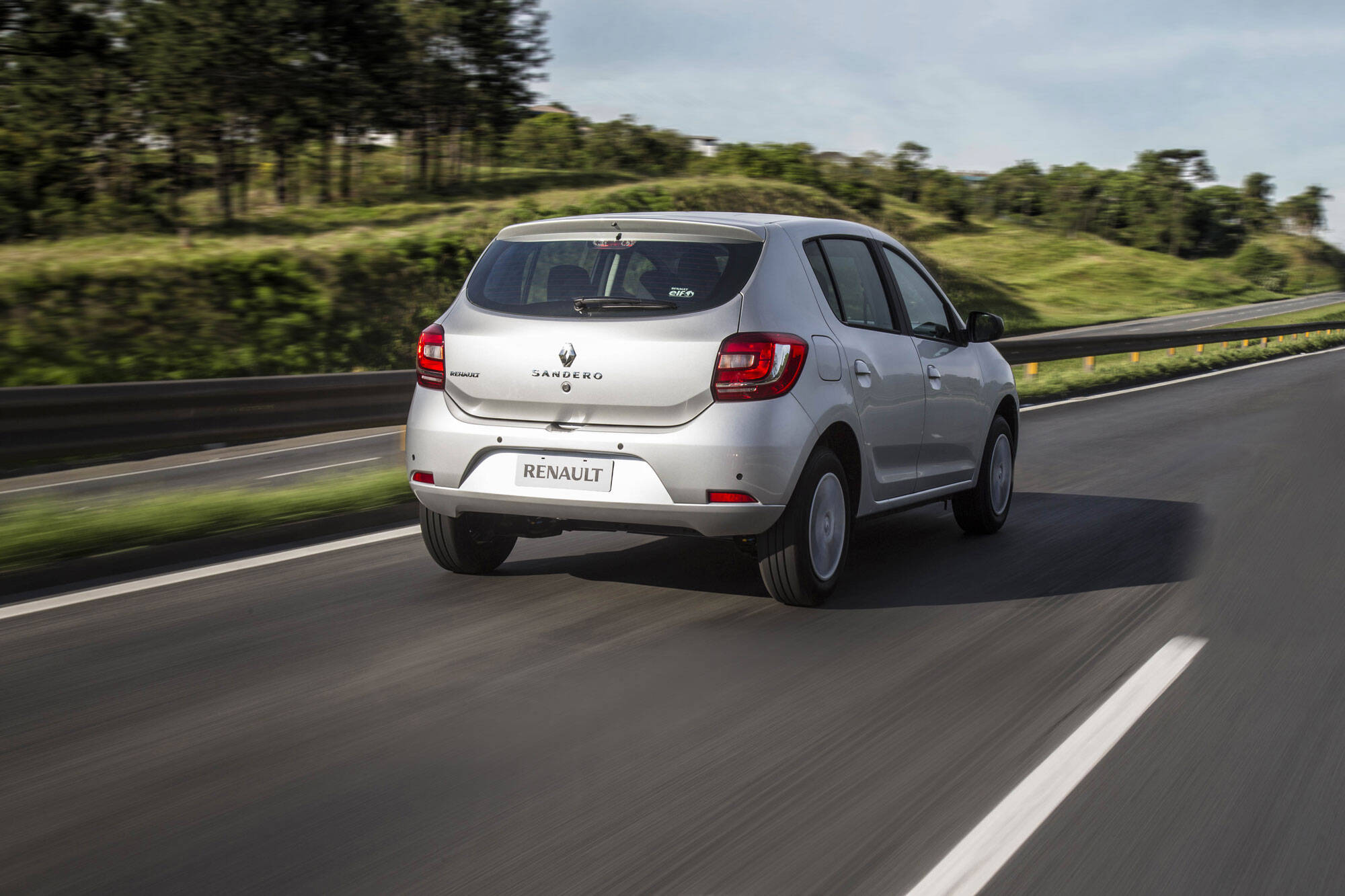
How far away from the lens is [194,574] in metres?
6.40

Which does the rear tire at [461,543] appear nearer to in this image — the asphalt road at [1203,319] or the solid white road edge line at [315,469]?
the solid white road edge line at [315,469]

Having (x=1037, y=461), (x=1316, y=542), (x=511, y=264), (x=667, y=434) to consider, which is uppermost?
(x=511, y=264)

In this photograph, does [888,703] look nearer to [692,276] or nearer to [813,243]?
[692,276]

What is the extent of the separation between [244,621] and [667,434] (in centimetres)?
195

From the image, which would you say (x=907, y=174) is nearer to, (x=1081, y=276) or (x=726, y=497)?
(x=1081, y=276)

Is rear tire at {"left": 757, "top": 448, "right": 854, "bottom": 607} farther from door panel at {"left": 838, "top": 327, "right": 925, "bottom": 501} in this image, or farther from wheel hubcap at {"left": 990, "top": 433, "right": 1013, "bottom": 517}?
wheel hubcap at {"left": 990, "top": 433, "right": 1013, "bottom": 517}

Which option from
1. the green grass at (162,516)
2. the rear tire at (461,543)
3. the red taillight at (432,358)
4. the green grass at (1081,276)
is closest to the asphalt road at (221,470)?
the green grass at (162,516)

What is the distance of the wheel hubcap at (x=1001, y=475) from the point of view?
7.94 meters

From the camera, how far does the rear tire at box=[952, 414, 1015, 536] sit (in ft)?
25.6

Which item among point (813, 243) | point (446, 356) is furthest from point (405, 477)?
point (813, 243)

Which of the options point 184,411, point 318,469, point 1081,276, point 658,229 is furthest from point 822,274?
point 1081,276

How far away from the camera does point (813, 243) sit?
615 centimetres

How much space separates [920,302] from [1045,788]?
3944mm

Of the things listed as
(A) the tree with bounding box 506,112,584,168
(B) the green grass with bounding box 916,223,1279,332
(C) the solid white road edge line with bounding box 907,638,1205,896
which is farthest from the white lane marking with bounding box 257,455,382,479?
(B) the green grass with bounding box 916,223,1279,332
